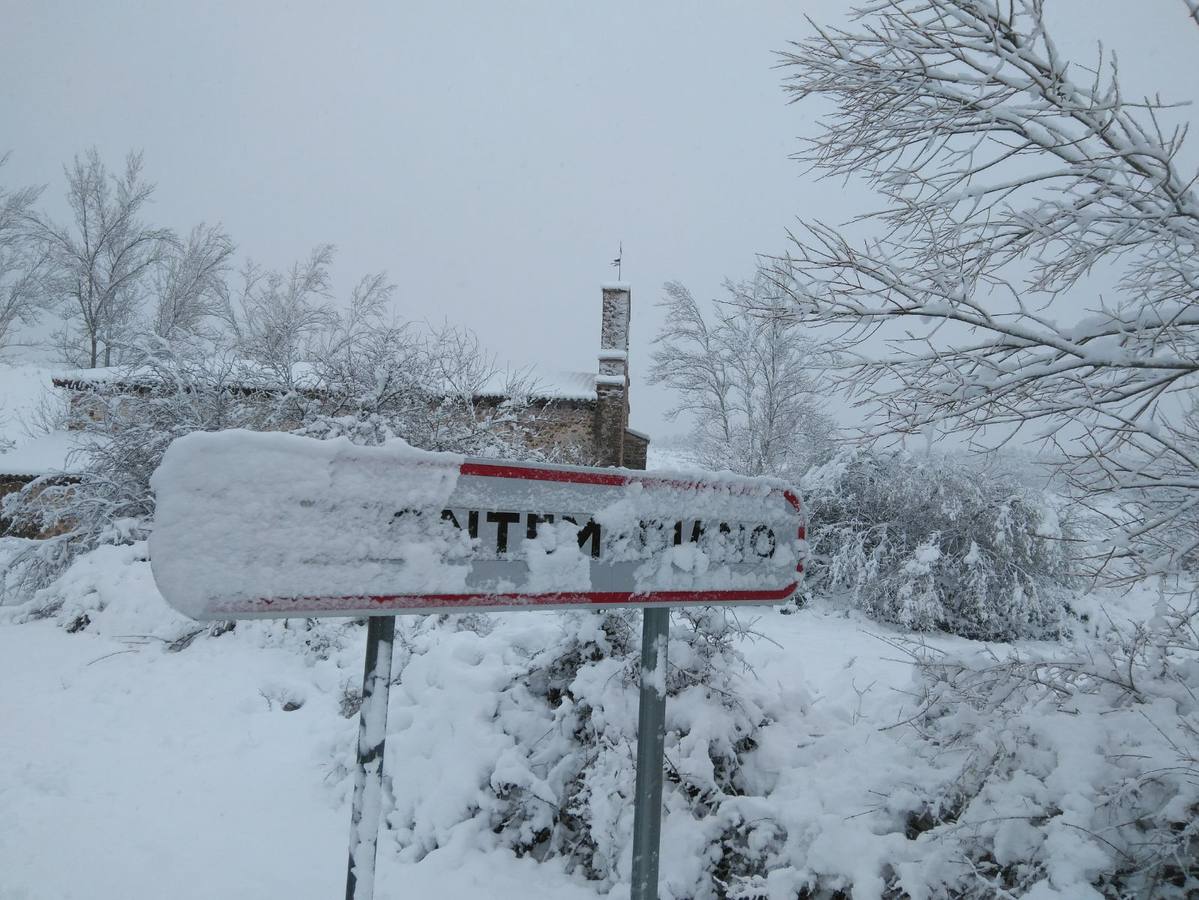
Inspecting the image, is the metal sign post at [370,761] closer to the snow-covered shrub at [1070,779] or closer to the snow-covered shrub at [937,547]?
the snow-covered shrub at [1070,779]

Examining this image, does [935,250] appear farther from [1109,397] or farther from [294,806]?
[294,806]

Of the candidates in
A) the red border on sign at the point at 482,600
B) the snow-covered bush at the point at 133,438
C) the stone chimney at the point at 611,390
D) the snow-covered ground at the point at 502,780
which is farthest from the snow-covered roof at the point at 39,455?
the red border on sign at the point at 482,600

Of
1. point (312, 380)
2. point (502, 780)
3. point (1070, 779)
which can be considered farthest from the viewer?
point (312, 380)

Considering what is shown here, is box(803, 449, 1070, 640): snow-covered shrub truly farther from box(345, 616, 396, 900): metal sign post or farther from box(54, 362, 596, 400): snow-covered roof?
box(345, 616, 396, 900): metal sign post

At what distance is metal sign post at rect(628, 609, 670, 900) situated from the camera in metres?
1.57

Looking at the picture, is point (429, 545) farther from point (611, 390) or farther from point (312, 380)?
point (611, 390)

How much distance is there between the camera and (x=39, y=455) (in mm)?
14180

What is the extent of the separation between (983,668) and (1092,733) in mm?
511

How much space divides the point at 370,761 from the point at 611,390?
52.6ft

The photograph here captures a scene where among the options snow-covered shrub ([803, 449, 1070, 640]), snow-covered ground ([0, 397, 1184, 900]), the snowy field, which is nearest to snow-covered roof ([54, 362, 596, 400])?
the snowy field

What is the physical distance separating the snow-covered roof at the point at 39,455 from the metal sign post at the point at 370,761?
1392 centimetres

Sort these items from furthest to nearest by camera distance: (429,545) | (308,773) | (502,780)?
1. (308,773)
2. (502,780)
3. (429,545)

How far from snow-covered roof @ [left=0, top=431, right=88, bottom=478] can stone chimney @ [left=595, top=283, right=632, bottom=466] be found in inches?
449

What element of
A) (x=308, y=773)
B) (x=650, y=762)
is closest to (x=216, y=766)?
(x=308, y=773)
